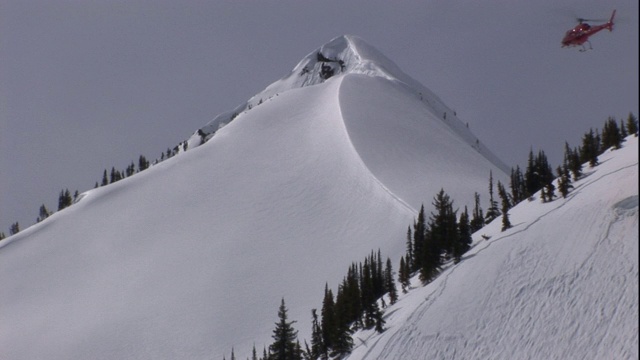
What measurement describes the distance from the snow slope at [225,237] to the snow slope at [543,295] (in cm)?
1872

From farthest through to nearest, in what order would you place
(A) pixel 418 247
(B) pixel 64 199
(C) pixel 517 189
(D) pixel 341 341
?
(B) pixel 64 199, (C) pixel 517 189, (A) pixel 418 247, (D) pixel 341 341

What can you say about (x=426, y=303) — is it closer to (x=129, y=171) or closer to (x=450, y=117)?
(x=129, y=171)

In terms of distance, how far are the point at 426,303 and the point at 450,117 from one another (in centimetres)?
12366

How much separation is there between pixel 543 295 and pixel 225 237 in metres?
49.0

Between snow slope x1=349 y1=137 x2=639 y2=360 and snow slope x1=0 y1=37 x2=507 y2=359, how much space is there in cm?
1872

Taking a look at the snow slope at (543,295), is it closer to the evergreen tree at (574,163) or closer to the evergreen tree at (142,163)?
the evergreen tree at (574,163)

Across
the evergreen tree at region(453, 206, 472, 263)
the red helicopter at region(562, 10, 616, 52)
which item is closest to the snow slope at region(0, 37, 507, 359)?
the evergreen tree at region(453, 206, 472, 263)

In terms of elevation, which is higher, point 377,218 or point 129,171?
point 129,171

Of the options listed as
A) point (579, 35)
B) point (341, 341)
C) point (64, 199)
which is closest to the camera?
point (579, 35)

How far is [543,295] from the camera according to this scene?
3762cm

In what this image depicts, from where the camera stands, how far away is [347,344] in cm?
4325

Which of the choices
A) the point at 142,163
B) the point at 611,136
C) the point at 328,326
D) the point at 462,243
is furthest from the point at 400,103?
the point at 328,326

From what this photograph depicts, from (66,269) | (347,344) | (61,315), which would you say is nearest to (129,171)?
(66,269)

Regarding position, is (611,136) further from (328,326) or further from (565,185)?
(328,326)
